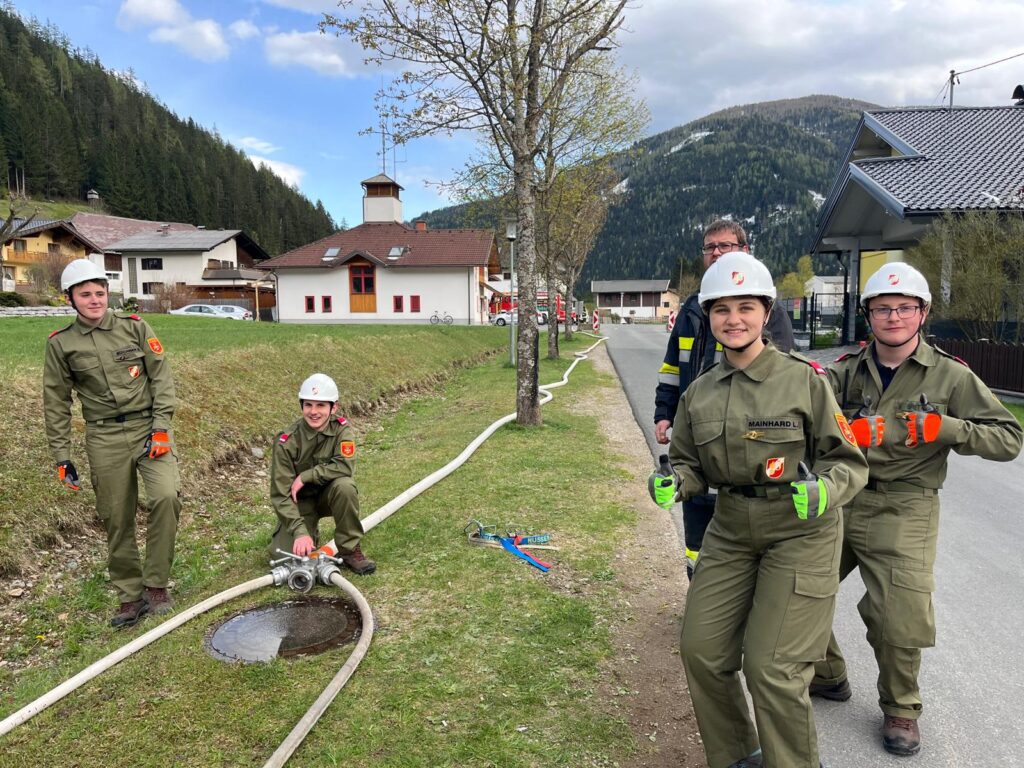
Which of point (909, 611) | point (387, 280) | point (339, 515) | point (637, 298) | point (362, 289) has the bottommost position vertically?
point (339, 515)

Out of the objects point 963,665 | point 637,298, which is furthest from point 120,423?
point 637,298

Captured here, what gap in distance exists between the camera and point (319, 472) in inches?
192

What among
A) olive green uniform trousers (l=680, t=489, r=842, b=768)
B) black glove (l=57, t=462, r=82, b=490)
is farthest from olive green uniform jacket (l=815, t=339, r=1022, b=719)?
black glove (l=57, t=462, r=82, b=490)

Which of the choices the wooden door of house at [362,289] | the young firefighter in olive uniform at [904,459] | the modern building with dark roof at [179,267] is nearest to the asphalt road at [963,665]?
the young firefighter in olive uniform at [904,459]

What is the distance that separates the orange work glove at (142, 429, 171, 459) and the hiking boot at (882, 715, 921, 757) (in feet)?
14.4

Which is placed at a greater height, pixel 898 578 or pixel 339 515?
pixel 898 578

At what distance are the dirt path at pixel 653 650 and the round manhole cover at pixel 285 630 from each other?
158cm

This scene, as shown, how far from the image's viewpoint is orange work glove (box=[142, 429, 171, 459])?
4.62 metres

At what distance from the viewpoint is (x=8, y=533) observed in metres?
5.43

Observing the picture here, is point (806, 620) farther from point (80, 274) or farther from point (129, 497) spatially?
point (80, 274)

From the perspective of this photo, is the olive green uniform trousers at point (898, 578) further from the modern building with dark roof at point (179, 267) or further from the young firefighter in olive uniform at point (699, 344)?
the modern building with dark roof at point (179, 267)

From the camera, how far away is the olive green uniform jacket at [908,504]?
2998 millimetres

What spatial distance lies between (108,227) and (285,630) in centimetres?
9268

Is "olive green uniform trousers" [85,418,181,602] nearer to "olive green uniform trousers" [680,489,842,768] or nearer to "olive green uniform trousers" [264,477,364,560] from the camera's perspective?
Result: "olive green uniform trousers" [264,477,364,560]
